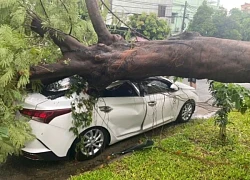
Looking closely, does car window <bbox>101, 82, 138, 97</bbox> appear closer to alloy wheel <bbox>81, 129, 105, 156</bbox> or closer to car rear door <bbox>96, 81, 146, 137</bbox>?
car rear door <bbox>96, 81, 146, 137</bbox>

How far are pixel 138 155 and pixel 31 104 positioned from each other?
193 cm

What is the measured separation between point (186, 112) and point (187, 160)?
222 cm

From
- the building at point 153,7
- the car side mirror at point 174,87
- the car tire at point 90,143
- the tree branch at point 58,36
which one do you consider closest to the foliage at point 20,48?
the tree branch at point 58,36

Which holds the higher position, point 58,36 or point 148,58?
point 58,36

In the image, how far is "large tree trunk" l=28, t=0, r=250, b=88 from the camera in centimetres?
324

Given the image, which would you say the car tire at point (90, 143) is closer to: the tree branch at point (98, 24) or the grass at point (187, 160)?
the grass at point (187, 160)

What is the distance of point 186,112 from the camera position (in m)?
6.57

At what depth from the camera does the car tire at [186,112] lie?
21.1ft

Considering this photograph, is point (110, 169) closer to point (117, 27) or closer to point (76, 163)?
point (76, 163)

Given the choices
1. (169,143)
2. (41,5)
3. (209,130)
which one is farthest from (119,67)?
(209,130)

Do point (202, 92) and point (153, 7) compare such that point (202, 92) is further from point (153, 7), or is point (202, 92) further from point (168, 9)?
point (168, 9)

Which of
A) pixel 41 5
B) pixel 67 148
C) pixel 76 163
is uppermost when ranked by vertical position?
pixel 41 5

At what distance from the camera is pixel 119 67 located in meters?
3.50

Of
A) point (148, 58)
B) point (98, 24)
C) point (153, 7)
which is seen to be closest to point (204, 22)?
point (153, 7)
